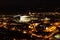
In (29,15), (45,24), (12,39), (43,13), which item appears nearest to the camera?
(12,39)

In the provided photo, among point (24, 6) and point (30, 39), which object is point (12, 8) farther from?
point (30, 39)

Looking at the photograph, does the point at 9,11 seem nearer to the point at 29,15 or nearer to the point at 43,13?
the point at 29,15

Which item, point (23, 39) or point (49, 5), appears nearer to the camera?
point (23, 39)

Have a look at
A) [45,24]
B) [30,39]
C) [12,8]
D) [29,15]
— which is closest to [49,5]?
[29,15]

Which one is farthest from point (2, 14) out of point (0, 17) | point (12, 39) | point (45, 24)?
point (12, 39)

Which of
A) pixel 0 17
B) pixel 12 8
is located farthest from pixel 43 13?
pixel 0 17

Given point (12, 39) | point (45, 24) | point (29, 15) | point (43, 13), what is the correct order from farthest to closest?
point (43, 13), point (29, 15), point (45, 24), point (12, 39)

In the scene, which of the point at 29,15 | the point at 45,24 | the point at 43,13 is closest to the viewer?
the point at 45,24

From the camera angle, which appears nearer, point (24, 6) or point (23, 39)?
point (23, 39)
